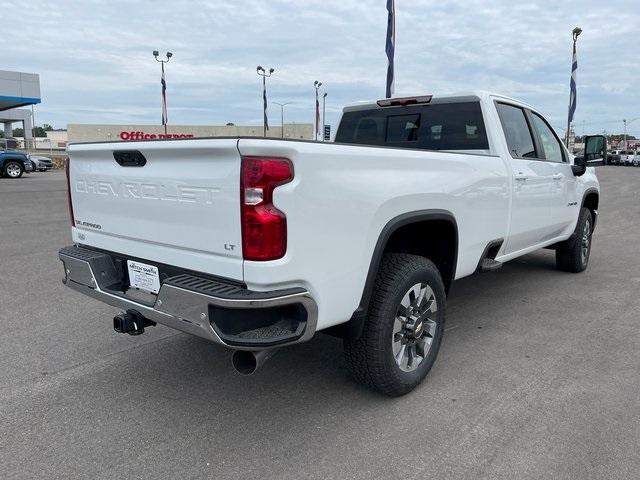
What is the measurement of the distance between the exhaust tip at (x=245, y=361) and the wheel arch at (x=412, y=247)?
504 millimetres

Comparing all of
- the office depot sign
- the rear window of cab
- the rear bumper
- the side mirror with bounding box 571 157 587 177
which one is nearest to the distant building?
the office depot sign

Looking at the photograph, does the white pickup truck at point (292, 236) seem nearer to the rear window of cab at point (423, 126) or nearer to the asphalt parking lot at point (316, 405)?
the rear window of cab at point (423, 126)

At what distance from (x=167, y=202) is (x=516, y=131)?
3.37 meters

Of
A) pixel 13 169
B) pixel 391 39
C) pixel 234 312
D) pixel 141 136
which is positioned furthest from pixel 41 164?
pixel 234 312

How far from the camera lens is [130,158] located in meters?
2.94

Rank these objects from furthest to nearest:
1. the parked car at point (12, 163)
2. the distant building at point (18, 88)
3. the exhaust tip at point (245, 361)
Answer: the distant building at point (18, 88)
the parked car at point (12, 163)
the exhaust tip at point (245, 361)

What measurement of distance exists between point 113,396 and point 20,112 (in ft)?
190

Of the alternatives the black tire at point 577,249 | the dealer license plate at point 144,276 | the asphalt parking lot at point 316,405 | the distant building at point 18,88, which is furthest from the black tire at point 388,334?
the distant building at point 18,88

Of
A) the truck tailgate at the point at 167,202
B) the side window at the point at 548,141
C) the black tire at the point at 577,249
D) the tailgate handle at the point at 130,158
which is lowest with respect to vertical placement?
the black tire at the point at 577,249

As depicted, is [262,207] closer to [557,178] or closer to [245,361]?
[245,361]

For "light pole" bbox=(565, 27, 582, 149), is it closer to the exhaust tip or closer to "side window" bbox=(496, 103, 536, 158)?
"side window" bbox=(496, 103, 536, 158)

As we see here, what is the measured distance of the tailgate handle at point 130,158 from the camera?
113 inches

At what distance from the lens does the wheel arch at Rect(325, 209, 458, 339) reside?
2879 mm

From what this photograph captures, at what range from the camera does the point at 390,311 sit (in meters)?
3.01
